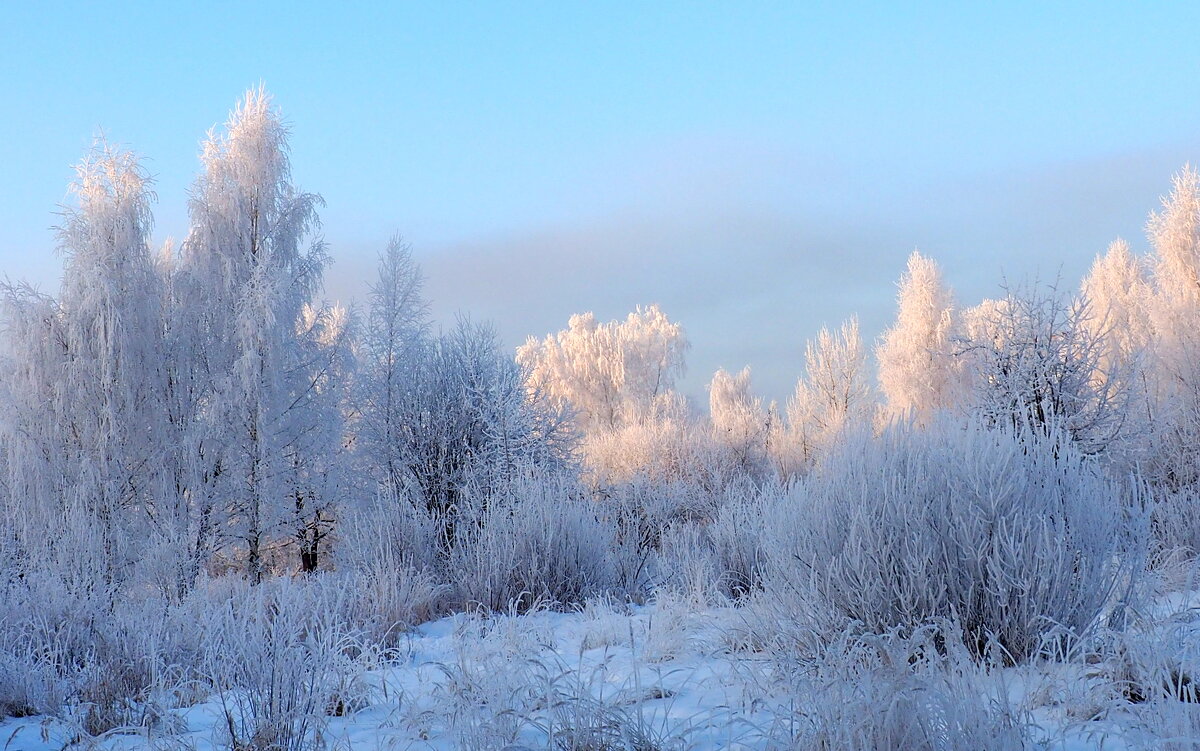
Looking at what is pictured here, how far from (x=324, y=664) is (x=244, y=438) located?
14103mm

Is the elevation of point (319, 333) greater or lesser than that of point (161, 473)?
greater

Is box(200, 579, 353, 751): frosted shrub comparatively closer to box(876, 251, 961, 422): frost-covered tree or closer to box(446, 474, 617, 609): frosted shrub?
box(446, 474, 617, 609): frosted shrub

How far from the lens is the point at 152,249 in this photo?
57.2 ft

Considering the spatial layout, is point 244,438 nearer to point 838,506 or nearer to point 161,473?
point 161,473

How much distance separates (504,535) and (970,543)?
183 inches

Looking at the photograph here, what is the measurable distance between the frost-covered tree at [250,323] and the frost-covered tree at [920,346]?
793 inches

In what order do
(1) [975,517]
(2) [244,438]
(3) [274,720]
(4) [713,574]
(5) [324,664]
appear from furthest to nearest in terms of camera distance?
1. (2) [244,438]
2. (4) [713,574]
3. (1) [975,517]
4. (5) [324,664]
5. (3) [274,720]

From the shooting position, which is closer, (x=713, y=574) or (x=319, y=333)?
(x=713, y=574)

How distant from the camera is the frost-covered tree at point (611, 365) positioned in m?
41.6

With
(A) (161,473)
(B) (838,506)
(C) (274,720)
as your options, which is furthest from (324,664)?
(A) (161,473)

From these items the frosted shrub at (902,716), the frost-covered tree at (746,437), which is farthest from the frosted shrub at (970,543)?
the frost-covered tree at (746,437)

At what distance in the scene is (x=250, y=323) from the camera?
16094mm

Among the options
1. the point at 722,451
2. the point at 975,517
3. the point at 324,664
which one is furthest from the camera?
the point at 722,451

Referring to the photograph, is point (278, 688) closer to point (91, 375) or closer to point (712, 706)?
point (712, 706)
